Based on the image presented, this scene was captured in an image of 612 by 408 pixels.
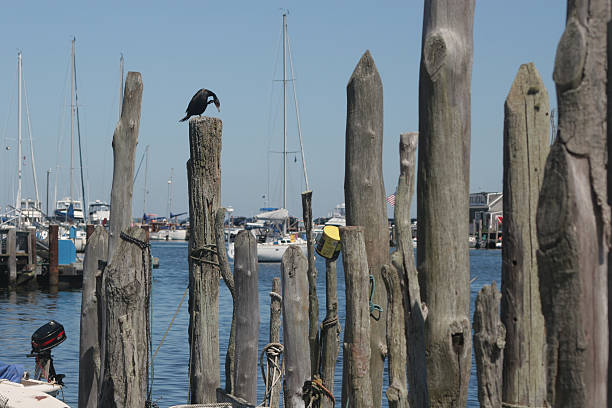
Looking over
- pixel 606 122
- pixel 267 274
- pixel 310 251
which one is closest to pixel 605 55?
pixel 606 122

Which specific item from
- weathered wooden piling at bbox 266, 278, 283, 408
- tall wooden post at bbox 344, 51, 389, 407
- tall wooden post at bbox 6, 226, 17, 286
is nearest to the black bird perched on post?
weathered wooden piling at bbox 266, 278, 283, 408

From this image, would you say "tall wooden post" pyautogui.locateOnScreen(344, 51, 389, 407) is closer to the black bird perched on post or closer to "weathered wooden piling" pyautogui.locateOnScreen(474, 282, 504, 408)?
"weathered wooden piling" pyautogui.locateOnScreen(474, 282, 504, 408)

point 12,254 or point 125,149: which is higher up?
point 125,149

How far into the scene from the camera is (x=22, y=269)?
37.0 meters

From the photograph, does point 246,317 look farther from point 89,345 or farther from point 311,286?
point 89,345

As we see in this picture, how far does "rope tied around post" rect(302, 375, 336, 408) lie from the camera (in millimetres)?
7125

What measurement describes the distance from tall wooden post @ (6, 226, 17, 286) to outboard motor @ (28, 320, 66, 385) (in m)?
24.2

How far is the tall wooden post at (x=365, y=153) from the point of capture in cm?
615

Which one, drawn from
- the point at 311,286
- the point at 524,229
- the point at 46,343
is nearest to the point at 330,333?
the point at 311,286

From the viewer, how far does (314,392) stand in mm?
7156

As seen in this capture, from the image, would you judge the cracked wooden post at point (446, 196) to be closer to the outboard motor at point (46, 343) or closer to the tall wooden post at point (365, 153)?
the tall wooden post at point (365, 153)

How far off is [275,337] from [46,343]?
3855 mm

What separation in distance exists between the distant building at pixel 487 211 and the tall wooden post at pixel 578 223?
101 meters

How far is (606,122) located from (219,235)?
573cm
